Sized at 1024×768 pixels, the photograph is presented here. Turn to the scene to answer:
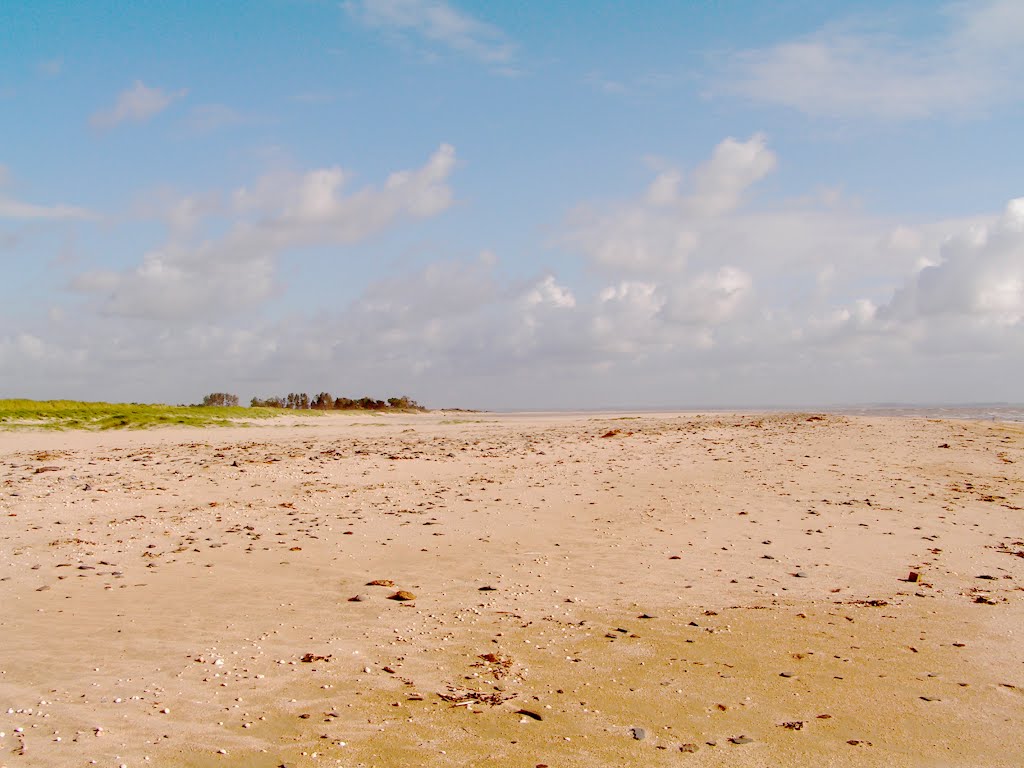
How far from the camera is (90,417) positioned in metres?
29.1

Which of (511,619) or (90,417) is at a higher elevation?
(90,417)

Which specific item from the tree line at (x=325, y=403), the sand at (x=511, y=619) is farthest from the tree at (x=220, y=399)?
the sand at (x=511, y=619)

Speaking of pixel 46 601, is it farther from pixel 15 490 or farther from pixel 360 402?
pixel 360 402

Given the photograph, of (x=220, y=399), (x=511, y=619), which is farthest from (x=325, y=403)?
(x=511, y=619)

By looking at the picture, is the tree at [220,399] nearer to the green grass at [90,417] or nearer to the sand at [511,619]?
the green grass at [90,417]

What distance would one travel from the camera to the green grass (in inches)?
1030

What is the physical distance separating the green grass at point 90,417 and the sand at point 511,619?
43.6ft

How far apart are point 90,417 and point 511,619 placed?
2726 cm

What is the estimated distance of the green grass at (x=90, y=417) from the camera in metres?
26.2

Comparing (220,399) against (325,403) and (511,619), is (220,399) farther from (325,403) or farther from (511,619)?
(511,619)

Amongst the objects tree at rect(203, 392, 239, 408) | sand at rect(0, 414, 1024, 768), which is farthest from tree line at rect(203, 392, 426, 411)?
sand at rect(0, 414, 1024, 768)

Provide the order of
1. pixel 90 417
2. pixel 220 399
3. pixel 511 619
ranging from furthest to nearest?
pixel 220 399
pixel 90 417
pixel 511 619

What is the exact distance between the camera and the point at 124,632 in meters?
6.53

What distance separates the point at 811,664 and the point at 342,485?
9.17m
